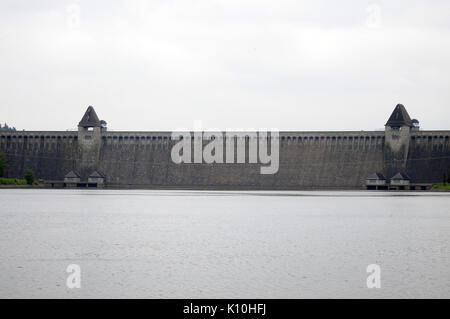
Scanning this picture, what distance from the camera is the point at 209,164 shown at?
470 ft

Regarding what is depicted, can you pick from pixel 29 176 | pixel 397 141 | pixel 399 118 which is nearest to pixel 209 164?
pixel 29 176

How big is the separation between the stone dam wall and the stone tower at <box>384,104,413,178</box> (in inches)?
6.9

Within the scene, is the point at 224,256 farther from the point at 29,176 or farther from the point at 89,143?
the point at 89,143

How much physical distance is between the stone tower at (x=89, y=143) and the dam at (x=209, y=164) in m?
0.19

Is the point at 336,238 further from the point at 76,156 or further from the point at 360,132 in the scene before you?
Result: the point at 76,156

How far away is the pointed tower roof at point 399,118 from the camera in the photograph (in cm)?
13250

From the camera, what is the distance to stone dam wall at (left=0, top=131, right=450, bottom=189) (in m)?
134

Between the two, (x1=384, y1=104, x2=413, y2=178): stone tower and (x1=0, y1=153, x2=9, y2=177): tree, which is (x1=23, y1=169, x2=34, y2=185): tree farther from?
(x1=384, y1=104, x2=413, y2=178): stone tower

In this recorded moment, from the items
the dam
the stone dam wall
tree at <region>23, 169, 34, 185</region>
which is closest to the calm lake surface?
the dam
